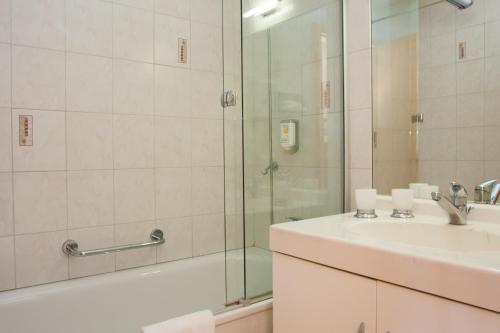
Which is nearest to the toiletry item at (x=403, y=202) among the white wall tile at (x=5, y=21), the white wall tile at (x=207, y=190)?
the white wall tile at (x=207, y=190)

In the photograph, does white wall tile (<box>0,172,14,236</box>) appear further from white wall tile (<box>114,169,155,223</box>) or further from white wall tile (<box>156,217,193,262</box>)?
white wall tile (<box>156,217,193,262</box>)

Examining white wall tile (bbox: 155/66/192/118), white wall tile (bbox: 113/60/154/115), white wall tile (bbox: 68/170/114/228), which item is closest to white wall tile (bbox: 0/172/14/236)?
white wall tile (bbox: 68/170/114/228)

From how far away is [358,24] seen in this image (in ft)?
4.96

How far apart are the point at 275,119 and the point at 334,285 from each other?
0.67 meters

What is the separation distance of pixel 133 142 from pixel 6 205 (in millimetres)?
643

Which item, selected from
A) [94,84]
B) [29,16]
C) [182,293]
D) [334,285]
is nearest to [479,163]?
[334,285]

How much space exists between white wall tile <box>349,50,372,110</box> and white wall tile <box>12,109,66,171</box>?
137cm

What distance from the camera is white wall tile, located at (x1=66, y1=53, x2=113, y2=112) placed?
1687 mm

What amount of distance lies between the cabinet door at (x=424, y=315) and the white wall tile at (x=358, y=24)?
1.10 meters

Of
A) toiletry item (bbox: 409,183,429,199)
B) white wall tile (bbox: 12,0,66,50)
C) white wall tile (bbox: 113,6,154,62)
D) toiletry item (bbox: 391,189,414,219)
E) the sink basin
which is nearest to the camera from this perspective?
the sink basin

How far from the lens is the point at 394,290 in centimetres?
75

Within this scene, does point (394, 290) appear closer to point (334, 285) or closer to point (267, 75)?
point (334, 285)

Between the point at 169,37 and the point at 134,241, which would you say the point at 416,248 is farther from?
the point at 169,37

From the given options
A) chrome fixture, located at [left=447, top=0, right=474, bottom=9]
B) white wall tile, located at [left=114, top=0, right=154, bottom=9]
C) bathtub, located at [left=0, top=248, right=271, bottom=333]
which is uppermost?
white wall tile, located at [left=114, top=0, right=154, bottom=9]
